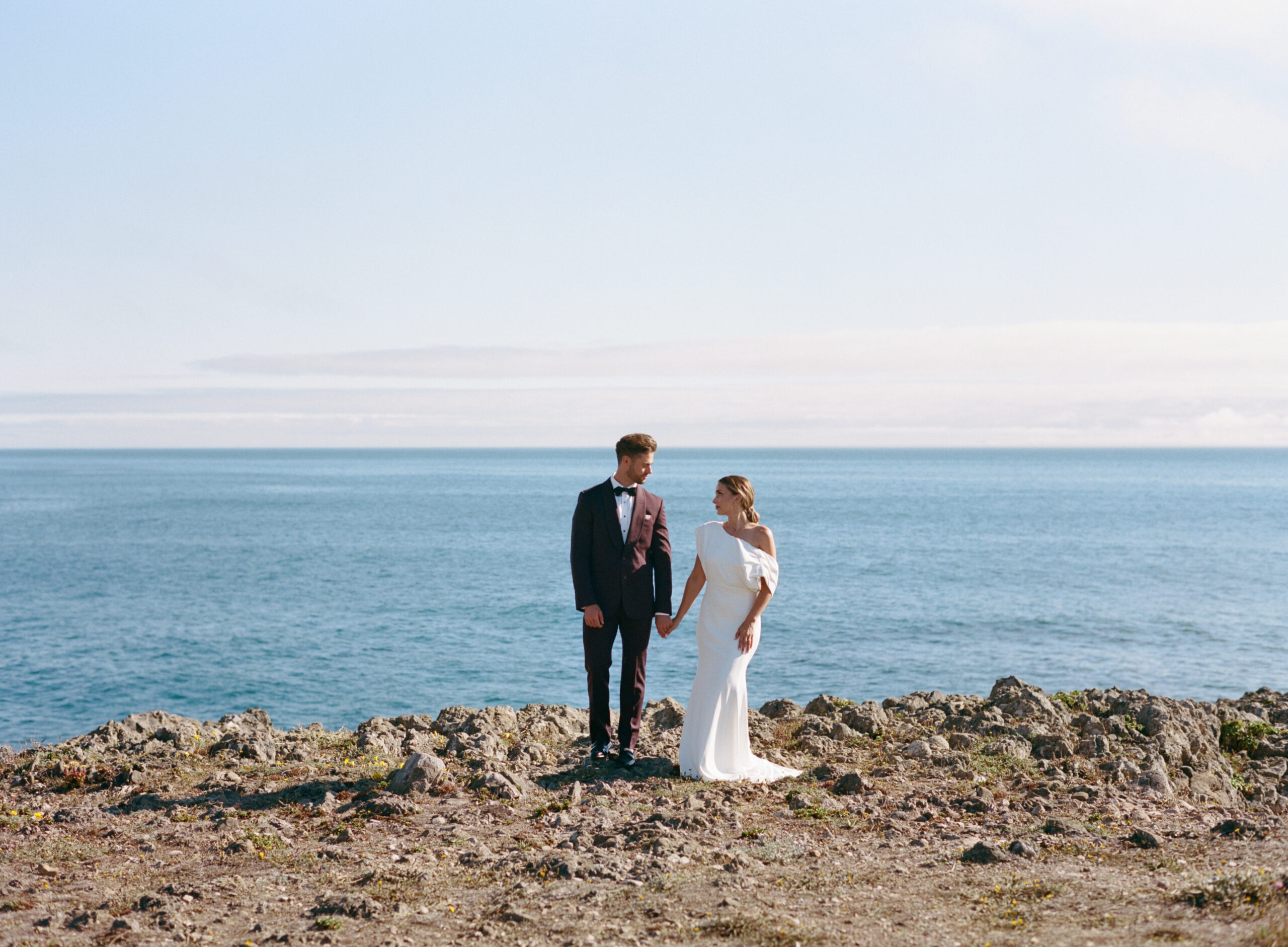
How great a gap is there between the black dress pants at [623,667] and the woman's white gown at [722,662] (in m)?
0.51

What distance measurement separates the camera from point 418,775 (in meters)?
8.45

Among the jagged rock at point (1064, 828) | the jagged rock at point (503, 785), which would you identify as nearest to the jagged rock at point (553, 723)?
the jagged rock at point (503, 785)

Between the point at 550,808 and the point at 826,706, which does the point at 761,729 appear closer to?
the point at 826,706

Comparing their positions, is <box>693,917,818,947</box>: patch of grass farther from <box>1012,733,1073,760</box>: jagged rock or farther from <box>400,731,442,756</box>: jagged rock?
<box>1012,733,1073,760</box>: jagged rock

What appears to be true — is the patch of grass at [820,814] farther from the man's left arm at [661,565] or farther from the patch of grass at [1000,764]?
the patch of grass at [1000,764]

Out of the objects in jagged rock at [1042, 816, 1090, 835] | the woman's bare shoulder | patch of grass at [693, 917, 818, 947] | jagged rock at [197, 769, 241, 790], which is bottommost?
jagged rock at [197, 769, 241, 790]

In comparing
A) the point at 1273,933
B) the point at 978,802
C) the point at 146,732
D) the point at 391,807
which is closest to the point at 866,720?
the point at 978,802

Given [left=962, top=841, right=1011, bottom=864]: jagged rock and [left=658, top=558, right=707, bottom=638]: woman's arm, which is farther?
[left=658, top=558, right=707, bottom=638]: woman's arm

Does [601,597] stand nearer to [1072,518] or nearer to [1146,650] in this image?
[1146,650]

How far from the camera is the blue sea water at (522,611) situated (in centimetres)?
2653

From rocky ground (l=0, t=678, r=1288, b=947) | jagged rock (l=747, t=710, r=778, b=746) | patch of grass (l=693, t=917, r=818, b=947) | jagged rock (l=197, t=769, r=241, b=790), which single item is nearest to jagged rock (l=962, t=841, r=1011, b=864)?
rocky ground (l=0, t=678, r=1288, b=947)

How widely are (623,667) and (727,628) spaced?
0.98 metres

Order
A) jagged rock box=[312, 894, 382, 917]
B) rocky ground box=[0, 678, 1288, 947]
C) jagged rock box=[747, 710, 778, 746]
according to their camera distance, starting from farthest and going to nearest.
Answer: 1. jagged rock box=[747, 710, 778, 746]
2. jagged rock box=[312, 894, 382, 917]
3. rocky ground box=[0, 678, 1288, 947]

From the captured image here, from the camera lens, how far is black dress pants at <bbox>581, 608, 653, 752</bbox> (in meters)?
8.61
